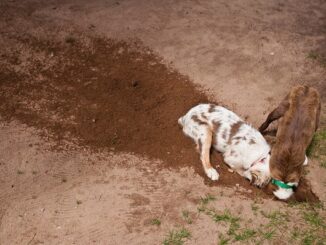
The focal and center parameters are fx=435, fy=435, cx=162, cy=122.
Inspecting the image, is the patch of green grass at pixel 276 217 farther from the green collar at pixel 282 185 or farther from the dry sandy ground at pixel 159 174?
the green collar at pixel 282 185

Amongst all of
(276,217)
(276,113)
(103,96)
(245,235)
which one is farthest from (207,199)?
(103,96)

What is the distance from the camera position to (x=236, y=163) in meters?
6.26

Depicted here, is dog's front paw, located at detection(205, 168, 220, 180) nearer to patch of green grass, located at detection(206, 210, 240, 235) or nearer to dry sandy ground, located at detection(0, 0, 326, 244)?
dry sandy ground, located at detection(0, 0, 326, 244)

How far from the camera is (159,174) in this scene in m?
6.08

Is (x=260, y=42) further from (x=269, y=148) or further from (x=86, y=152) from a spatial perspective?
(x=86, y=152)

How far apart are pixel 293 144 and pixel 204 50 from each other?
12.0 ft

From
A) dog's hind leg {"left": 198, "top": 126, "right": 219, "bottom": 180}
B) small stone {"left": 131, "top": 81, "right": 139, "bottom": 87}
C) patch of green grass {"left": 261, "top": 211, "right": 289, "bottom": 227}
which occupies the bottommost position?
patch of green grass {"left": 261, "top": 211, "right": 289, "bottom": 227}

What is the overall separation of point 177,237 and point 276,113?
262 centimetres

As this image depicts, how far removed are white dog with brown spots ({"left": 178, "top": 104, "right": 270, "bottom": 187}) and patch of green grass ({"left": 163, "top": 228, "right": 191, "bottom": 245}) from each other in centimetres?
107

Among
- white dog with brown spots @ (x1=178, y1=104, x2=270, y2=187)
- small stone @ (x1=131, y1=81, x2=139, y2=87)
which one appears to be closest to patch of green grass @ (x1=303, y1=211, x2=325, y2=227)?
white dog with brown spots @ (x1=178, y1=104, x2=270, y2=187)

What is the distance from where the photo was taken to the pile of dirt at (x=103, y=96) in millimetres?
6609

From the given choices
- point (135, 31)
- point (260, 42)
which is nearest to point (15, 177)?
point (135, 31)

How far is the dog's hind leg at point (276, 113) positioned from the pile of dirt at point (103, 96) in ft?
3.12

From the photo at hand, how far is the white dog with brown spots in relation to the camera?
19.9ft
